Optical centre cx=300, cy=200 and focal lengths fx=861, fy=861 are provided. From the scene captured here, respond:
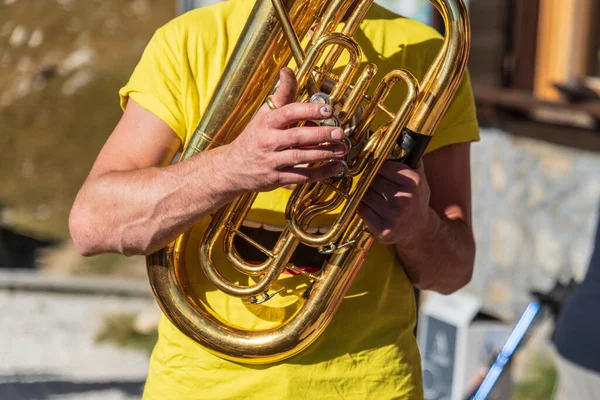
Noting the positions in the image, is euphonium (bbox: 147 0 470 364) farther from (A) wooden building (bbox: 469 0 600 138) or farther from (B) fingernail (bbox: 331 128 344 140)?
(A) wooden building (bbox: 469 0 600 138)

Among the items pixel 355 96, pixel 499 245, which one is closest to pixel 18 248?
pixel 499 245

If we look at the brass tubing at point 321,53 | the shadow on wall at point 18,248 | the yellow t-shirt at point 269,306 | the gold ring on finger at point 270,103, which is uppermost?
the brass tubing at point 321,53

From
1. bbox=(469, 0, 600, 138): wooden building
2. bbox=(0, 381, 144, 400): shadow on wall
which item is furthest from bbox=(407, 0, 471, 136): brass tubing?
bbox=(0, 381, 144, 400): shadow on wall

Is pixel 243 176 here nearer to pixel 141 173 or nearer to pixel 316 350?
pixel 141 173

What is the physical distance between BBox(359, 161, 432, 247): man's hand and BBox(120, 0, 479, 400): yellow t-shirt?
155 mm

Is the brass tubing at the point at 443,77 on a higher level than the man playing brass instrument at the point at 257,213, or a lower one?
higher

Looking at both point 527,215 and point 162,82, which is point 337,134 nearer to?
point 162,82

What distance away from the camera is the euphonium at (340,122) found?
1325mm

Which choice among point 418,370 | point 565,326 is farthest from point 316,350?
point 565,326

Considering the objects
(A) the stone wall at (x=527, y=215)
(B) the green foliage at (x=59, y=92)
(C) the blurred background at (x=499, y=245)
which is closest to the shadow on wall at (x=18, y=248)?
(C) the blurred background at (x=499, y=245)

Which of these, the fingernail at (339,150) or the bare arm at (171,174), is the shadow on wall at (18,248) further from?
the fingernail at (339,150)

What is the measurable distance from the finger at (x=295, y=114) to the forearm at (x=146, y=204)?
0.42 feet

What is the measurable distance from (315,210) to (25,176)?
23.0 ft

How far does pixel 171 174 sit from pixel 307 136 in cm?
28
